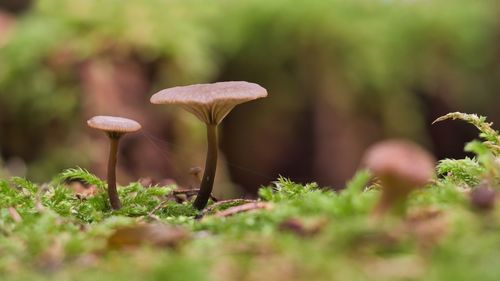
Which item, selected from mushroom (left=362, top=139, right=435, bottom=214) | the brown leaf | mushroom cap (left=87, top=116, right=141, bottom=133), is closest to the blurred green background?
mushroom cap (left=87, top=116, right=141, bottom=133)

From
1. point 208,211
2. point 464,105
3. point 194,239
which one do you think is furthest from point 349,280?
point 464,105

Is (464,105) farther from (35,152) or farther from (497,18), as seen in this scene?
(35,152)

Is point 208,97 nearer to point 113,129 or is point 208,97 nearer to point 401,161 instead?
point 113,129

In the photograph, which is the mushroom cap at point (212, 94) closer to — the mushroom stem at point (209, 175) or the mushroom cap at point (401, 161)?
the mushroom stem at point (209, 175)

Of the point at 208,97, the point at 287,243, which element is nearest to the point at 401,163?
the point at 287,243

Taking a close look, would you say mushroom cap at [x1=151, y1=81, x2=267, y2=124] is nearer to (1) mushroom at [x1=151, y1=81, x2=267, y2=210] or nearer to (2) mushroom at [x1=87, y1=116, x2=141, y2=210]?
(1) mushroom at [x1=151, y1=81, x2=267, y2=210]
